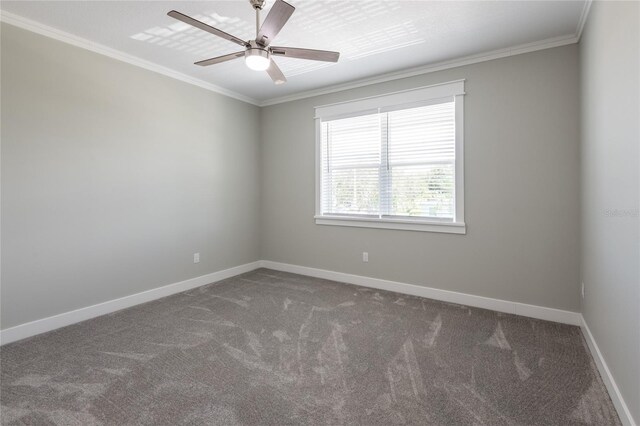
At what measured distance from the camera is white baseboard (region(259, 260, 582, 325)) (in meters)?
3.07

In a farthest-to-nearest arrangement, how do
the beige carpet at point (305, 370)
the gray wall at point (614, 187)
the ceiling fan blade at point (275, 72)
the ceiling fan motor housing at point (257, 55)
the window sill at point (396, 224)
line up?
the window sill at point (396, 224) < the ceiling fan blade at point (275, 72) < the ceiling fan motor housing at point (257, 55) < the beige carpet at point (305, 370) < the gray wall at point (614, 187)

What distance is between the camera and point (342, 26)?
2.82 metres

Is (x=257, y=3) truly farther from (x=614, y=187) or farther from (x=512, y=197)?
(x=512, y=197)

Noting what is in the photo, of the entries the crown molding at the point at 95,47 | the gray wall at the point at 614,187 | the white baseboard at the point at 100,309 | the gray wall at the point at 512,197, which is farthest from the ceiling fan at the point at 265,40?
the white baseboard at the point at 100,309

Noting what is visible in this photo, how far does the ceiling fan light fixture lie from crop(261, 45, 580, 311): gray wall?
2203 mm

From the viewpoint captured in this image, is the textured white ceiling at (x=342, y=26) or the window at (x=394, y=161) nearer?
the textured white ceiling at (x=342, y=26)

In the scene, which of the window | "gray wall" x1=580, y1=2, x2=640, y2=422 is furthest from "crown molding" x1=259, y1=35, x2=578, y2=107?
"gray wall" x1=580, y1=2, x2=640, y2=422

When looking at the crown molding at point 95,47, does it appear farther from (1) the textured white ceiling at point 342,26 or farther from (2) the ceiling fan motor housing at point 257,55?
(2) the ceiling fan motor housing at point 257,55

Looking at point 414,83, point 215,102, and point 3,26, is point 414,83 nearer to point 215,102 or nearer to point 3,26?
point 215,102

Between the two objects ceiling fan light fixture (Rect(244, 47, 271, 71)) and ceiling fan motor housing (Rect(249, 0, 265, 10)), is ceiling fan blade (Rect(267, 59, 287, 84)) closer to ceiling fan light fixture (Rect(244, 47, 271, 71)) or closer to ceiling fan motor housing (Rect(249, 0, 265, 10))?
ceiling fan light fixture (Rect(244, 47, 271, 71))

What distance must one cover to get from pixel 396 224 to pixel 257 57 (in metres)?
2.57

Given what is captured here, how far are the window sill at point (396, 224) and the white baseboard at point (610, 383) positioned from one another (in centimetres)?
142

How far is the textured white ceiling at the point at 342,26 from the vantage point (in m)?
2.52

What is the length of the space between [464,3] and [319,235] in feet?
10.3
